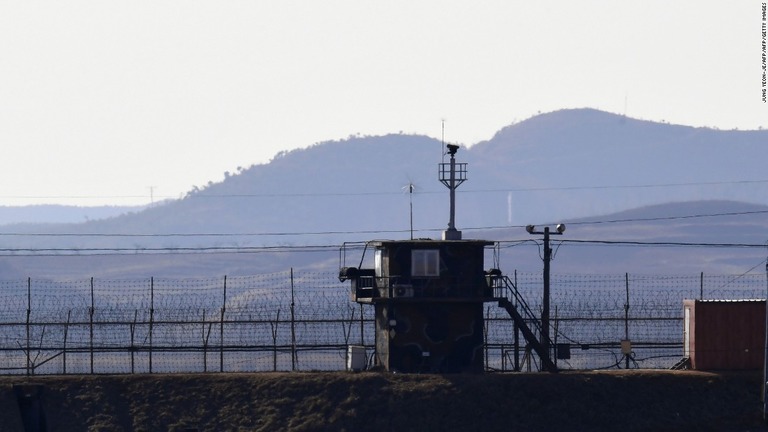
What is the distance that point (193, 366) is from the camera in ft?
386

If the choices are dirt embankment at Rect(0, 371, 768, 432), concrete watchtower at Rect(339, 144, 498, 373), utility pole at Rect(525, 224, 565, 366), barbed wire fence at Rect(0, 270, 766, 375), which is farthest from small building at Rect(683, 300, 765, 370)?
concrete watchtower at Rect(339, 144, 498, 373)

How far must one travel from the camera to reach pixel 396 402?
59688 millimetres

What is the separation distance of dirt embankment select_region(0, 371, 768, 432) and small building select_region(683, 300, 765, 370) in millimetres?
1891

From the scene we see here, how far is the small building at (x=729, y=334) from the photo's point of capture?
63875mm

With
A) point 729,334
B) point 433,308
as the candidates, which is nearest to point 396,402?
point 433,308

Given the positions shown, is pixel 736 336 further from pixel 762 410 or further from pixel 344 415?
pixel 344 415

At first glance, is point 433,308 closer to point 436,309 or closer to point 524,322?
point 436,309

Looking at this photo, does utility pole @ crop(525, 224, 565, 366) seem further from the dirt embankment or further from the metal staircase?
the dirt embankment

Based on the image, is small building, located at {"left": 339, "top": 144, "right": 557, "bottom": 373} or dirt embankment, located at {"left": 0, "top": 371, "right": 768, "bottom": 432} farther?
small building, located at {"left": 339, "top": 144, "right": 557, "bottom": 373}

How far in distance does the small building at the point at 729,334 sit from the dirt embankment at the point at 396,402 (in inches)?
74.4

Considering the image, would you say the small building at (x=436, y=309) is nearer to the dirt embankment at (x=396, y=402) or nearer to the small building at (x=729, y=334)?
the dirt embankment at (x=396, y=402)

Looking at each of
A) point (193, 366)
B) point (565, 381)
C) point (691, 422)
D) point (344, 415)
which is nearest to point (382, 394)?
point (344, 415)

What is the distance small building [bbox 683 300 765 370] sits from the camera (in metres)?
63.9

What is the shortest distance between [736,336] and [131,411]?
958 inches
